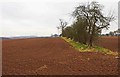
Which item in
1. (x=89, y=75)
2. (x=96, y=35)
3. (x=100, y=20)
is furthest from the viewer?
(x=96, y=35)

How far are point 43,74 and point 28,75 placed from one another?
0.66m

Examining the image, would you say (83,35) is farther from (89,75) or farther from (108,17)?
(89,75)

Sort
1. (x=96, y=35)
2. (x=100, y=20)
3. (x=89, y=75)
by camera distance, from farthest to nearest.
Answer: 1. (x=96, y=35)
2. (x=100, y=20)
3. (x=89, y=75)

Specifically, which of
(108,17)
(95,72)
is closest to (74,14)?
(108,17)

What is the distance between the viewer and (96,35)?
3822 centimetres

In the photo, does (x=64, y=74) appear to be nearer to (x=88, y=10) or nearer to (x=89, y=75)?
(x=89, y=75)

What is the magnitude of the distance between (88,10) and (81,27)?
16.6ft

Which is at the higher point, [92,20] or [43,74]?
[92,20]

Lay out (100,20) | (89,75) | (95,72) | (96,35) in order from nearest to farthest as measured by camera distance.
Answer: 1. (89,75)
2. (95,72)
3. (100,20)
4. (96,35)

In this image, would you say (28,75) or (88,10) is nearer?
(28,75)

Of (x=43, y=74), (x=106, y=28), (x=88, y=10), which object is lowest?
(x=43, y=74)

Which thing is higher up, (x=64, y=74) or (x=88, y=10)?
(x=88, y=10)

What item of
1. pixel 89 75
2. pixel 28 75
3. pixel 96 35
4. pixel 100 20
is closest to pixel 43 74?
pixel 28 75

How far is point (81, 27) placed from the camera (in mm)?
39688
